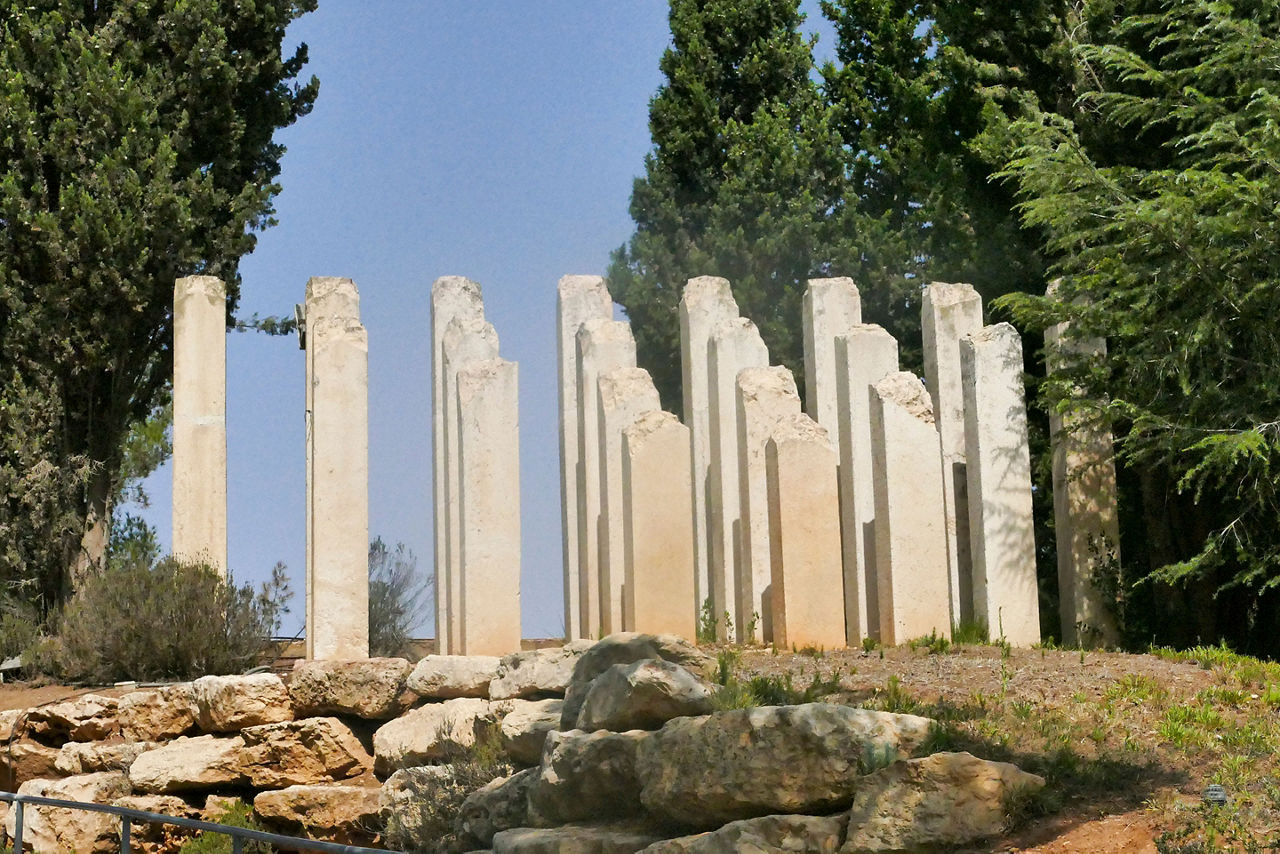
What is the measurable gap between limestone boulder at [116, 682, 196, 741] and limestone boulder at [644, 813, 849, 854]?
7.01 meters

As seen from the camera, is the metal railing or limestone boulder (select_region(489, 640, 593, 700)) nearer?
the metal railing

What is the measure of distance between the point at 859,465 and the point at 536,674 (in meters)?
4.73

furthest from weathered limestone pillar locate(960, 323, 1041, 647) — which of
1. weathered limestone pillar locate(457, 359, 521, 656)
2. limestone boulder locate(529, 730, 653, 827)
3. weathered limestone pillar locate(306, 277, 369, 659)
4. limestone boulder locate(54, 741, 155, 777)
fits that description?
limestone boulder locate(54, 741, 155, 777)

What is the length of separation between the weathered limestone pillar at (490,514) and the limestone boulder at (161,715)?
246 centimetres

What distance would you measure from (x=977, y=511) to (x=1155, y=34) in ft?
24.2

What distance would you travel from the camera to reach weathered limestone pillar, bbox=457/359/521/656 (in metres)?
14.0

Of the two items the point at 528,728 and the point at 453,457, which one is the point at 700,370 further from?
the point at 528,728

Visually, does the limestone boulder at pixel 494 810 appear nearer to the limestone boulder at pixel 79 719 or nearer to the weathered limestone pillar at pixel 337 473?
the weathered limestone pillar at pixel 337 473

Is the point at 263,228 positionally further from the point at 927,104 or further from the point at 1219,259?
the point at 1219,259

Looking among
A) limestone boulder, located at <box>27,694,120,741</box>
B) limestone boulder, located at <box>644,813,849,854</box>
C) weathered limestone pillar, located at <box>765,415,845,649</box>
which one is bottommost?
limestone boulder, located at <box>644,813,849,854</box>

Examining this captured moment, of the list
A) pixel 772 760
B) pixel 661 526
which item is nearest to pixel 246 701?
pixel 661 526

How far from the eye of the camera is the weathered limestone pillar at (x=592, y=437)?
1579cm

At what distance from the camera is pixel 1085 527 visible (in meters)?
15.1

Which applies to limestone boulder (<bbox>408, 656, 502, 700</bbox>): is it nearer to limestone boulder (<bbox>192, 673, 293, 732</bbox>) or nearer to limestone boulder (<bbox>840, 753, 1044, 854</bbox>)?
limestone boulder (<bbox>192, 673, 293, 732</bbox>)
